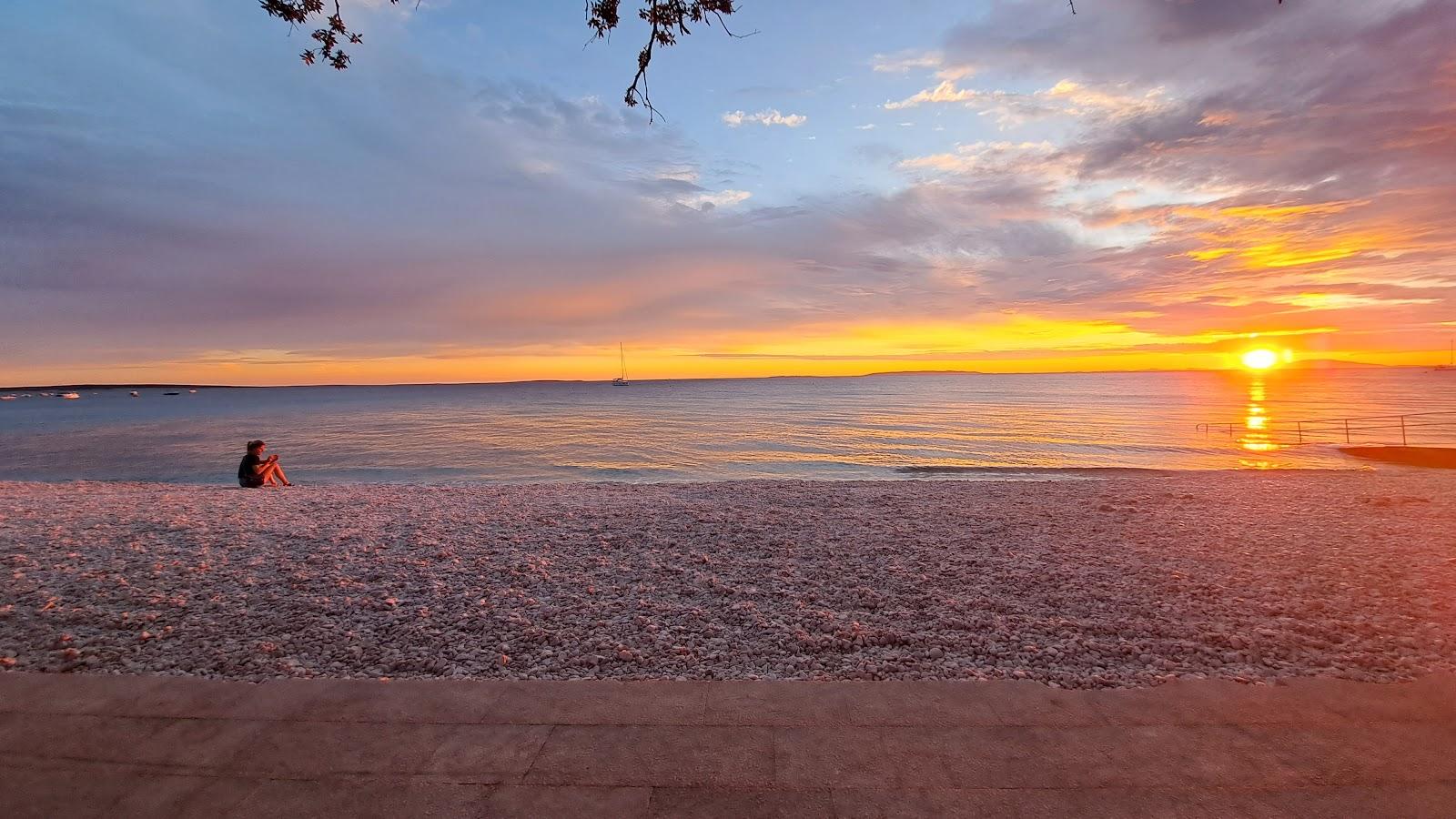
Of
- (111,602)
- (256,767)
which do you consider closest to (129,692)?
(256,767)

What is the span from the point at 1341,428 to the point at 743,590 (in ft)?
167

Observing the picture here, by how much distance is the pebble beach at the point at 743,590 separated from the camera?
16.5ft

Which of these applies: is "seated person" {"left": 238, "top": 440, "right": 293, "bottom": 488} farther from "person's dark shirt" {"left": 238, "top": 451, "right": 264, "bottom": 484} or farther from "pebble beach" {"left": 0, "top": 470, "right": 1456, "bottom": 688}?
"pebble beach" {"left": 0, "top": 470, "right": 1456, "bottom": 688}

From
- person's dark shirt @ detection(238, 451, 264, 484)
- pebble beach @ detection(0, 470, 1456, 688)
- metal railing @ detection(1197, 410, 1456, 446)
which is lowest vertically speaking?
metal railing @ detection(1197, 410, 1456, 446)

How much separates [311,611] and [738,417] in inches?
2160

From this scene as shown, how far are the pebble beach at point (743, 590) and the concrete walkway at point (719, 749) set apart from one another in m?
0.49

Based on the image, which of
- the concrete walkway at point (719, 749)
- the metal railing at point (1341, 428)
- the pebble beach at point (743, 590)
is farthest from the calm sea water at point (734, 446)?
the concrete walkway at point (719, 749)

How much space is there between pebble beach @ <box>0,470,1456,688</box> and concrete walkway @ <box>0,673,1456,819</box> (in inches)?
19.4

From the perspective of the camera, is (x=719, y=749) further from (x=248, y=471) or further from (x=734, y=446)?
(x=734, y=446)

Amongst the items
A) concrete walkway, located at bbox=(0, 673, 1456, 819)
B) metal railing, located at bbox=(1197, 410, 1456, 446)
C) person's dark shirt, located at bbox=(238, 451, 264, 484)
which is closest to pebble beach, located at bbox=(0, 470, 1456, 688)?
concrete walkway, located at bbox=(0, 673, 1456, 819)

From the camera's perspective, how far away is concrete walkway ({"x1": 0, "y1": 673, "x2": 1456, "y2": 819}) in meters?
3.14

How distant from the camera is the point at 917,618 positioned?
19.9ft

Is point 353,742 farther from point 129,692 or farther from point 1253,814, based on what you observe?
point 1253,814

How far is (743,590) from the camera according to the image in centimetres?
713
